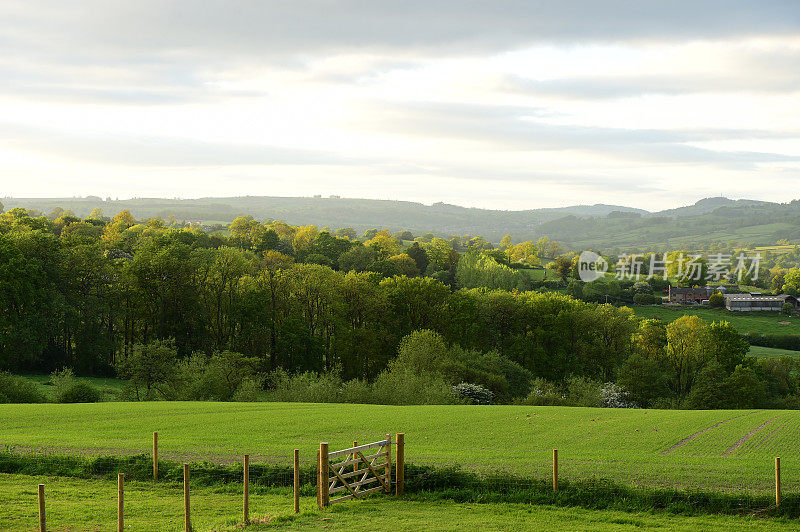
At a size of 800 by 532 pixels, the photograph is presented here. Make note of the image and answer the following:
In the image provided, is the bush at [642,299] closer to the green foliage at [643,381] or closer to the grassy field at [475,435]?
the green foliage at [643,381]

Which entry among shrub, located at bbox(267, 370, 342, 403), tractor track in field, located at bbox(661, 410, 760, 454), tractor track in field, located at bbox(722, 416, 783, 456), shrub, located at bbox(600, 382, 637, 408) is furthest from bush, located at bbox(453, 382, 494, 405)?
tractor track in field, located at bbox(722, 416, 783, 456)

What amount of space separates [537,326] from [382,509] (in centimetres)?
7059

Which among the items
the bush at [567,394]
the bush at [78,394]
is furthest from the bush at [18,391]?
the bush at [567,394]

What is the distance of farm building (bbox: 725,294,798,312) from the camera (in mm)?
158625

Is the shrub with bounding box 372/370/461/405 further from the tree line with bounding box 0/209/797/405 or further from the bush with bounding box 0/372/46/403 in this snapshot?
the bush with bounding box 0/372/46/403

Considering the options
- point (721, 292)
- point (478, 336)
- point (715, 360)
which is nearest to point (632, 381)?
point (715, 360)

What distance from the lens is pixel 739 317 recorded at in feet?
492

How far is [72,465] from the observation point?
1089 inches

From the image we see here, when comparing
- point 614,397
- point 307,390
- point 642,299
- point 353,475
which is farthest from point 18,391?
point 642,299

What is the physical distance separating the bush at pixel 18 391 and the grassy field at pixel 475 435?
37.1 ft

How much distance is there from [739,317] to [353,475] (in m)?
147

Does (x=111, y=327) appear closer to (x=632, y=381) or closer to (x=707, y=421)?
(x=632, y=381)

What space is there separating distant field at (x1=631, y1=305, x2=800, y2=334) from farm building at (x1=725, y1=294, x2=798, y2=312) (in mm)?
2465

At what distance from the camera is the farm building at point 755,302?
159 m
